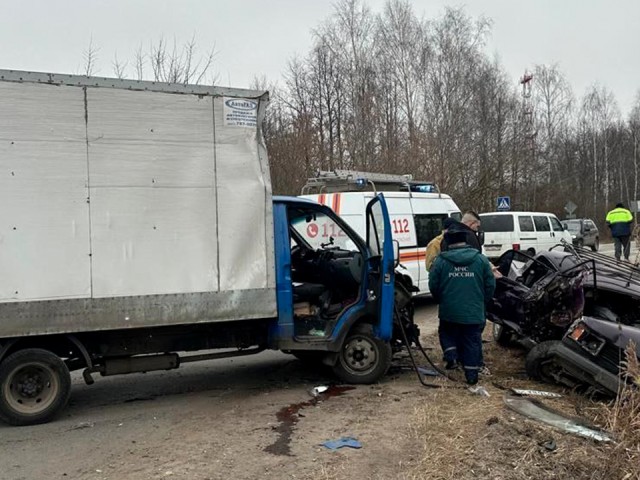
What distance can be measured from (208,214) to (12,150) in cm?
171

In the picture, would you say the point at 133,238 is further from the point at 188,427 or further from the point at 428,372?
the point at 428,372

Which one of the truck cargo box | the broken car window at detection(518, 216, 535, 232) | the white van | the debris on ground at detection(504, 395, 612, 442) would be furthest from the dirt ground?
the broken car window at detection(518, 216, 535, 232)

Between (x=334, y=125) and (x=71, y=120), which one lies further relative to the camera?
(x=334, y=125)

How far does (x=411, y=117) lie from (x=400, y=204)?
21.3 m

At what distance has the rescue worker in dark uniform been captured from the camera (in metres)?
6.29

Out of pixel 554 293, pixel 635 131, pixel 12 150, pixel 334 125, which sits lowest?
pixel 554 293

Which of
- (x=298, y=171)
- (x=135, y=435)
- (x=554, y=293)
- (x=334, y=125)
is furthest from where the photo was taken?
(x=334, y=125)

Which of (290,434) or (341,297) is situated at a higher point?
(341,297)

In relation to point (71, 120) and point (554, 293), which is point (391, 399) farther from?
point (71, 120)

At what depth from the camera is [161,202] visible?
543 centimetres

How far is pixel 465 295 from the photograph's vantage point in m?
6.32

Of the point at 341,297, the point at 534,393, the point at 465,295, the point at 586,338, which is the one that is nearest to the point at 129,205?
the point at 341,297

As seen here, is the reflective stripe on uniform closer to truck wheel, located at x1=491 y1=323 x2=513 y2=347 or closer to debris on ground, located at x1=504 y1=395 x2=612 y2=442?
truck wheel, located at x1=491 y1=323 x2=513 y2=347

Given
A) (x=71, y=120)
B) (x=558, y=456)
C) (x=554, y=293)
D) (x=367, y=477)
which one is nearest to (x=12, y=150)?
(x=71, y=120)
